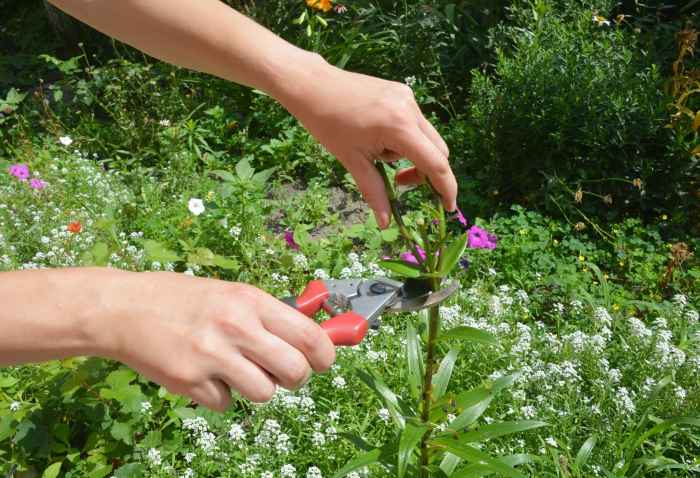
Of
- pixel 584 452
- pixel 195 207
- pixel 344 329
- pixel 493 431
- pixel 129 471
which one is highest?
pixel 344 329

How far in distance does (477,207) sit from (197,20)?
7.53ft

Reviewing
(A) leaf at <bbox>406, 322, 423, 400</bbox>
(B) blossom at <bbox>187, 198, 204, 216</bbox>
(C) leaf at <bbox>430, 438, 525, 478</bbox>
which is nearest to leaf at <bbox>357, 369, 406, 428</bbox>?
(A) leaf at <bbox>406, 322, 423, 400</bbox>

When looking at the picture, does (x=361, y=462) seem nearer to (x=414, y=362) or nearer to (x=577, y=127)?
(x=414, y=362)

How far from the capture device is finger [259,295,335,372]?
3.42 feet

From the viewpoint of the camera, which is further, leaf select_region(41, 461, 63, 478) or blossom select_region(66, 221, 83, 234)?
blossom select_region(66, 221, 83, 234)

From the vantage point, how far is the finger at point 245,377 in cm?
102

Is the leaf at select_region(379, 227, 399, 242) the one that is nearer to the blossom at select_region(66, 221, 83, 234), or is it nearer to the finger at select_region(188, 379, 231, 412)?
the blossom at select_region(66, 221, 83, 234)

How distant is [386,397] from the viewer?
199cm

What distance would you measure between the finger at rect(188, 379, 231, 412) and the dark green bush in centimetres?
268

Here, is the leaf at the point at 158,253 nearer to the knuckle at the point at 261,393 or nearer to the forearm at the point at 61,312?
the forearm at the point at 61,312

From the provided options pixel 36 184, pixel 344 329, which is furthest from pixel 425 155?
pixel 36 184

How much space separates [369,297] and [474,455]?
457mm

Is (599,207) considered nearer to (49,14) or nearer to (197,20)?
(197,20)

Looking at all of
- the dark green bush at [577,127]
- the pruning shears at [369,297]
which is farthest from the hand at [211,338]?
the dark green bush at [577,127]
